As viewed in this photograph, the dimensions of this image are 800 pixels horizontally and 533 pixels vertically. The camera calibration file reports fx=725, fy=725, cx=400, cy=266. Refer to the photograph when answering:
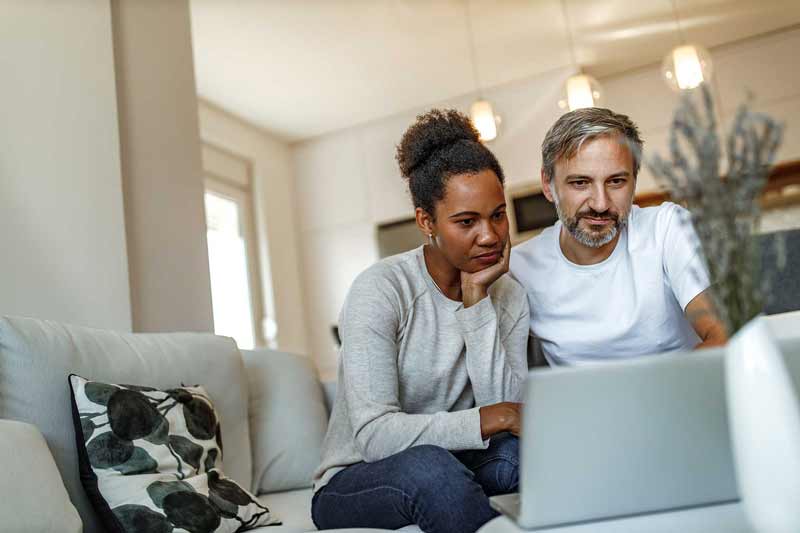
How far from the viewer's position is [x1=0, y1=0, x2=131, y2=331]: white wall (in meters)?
1.99

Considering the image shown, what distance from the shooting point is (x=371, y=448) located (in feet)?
4.41

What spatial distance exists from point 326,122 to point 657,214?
13.9ft

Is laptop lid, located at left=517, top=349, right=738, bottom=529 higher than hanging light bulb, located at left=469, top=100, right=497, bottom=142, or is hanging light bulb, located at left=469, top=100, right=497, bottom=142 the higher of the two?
hanging light bulb, located at left=469, top=100, right=497, bottom=142

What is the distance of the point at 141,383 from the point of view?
164cm

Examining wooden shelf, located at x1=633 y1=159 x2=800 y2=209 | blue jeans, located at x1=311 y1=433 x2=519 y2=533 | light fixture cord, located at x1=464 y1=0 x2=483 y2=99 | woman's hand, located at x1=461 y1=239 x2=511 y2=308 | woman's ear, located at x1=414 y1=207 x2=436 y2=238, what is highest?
light fixture cord, located at x1=464 y1=0 x2=483 y2=99

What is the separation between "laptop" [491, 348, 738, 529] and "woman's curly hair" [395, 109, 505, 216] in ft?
2.92

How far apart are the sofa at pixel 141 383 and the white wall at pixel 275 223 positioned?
3.18m

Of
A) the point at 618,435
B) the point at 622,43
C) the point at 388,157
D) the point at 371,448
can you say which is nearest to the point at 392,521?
the point at 371,448

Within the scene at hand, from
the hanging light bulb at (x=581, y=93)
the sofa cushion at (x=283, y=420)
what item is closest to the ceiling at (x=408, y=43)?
the hanging light bulb at (x=581, y=93)

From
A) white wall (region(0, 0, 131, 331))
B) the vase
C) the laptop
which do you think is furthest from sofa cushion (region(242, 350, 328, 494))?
the vase

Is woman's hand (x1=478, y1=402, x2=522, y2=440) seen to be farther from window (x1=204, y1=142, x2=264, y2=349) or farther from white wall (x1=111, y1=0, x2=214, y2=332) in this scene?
window (x1=204, y1=142, x2=264, y2=349)

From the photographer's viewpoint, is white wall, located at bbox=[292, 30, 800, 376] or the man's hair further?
white wall, located at bbox=[292, 30, 800, 376]

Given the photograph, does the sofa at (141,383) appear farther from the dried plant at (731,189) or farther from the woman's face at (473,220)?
the dried plant at (731,189)

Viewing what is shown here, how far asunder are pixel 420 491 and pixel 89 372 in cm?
77
